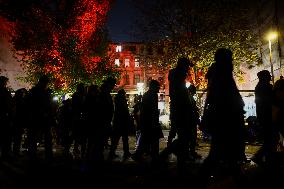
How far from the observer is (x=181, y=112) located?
6.20 meters

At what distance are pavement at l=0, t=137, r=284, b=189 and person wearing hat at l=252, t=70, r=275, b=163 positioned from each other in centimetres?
32

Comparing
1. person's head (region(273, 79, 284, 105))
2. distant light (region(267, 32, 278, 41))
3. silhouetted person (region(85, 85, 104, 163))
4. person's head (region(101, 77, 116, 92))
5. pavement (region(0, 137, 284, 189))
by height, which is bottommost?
pavement (region(0, 137, 284, 189))

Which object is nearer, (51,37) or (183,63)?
(183,63)

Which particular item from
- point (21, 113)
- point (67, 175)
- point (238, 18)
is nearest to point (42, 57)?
point (238, 18)

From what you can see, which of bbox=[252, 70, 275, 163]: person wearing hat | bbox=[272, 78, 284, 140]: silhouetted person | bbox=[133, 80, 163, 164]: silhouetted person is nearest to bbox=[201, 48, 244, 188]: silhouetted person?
bbox=[272, 78, 284, 140]: silhouetted person

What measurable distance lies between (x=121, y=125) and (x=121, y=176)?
318 cm

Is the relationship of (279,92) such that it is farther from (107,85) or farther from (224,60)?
(107,85)

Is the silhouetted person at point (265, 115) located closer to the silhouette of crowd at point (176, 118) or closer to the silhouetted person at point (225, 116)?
the silhouette of crowd at point (176, 118)

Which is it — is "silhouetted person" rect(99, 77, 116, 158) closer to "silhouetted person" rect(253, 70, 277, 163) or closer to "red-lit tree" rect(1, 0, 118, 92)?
"silhouetted person" rect(253, 70, 277, 163)

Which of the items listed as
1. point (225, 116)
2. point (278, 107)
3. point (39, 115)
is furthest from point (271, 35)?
point (225, 116)

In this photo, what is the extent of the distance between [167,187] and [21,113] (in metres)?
5.21

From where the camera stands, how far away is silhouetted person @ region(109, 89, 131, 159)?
9.18 m

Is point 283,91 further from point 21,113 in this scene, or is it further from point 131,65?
point 131,65

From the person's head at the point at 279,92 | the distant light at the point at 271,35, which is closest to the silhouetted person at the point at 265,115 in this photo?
the person's head at the point at 279,92
